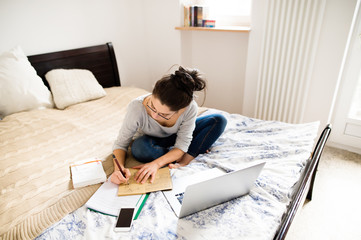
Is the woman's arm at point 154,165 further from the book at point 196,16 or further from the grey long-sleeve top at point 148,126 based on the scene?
the book at point 196,16

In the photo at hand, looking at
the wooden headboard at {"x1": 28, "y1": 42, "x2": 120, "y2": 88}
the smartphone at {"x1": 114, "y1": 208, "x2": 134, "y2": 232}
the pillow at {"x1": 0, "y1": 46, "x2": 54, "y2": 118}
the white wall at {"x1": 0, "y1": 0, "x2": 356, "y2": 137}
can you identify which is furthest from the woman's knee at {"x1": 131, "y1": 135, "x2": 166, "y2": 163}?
the white wall at {"x1": 0, "y1": 0, "x2": 356, "y2": 137}

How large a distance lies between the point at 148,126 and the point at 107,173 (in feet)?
1.05

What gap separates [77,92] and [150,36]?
1.15 m

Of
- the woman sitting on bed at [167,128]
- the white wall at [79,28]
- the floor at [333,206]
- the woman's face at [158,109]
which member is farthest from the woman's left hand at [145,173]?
the white wall at [79,28]

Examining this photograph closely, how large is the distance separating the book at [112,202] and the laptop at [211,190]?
0.40ft

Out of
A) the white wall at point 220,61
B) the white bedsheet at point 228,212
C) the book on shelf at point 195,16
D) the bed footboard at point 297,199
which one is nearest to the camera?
the bed footboard at point 297,199

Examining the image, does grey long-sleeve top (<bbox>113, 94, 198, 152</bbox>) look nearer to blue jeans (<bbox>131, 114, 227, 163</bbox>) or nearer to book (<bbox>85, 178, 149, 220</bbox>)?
blue jeans (<bbox>131, 114, 227, 163</bbox>)

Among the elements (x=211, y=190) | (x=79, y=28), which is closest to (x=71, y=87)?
(x=79, y=28)

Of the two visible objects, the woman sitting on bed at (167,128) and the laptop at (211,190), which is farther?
the woman sitting on bed at (167,128)

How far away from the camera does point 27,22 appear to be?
6.40 feet

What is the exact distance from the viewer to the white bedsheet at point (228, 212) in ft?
2.94

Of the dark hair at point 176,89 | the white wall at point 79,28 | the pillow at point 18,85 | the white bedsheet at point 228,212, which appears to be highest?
the white wall at point 79,28

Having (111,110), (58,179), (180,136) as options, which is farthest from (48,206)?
(111,110)

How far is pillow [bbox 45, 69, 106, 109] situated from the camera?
1997 millimetres
